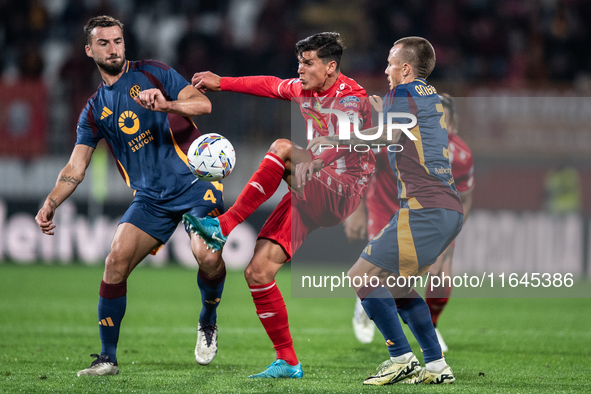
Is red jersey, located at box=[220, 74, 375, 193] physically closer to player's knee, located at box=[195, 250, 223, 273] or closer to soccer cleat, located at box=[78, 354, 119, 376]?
player's knee, located at box=[195, 250, 223, 273]

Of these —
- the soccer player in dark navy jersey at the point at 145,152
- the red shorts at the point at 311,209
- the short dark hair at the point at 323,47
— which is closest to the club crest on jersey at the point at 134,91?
the soccer player in dark navy jersey at the point at 145,152

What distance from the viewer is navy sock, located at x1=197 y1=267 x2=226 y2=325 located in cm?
502

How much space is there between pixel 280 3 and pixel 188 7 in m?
2.03

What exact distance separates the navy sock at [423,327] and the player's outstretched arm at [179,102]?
1.84 meters

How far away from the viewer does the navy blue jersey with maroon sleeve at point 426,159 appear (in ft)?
13.6

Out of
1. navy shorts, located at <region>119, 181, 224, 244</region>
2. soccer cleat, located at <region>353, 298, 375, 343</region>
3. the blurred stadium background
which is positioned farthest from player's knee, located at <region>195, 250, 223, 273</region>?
the blurred stadium background

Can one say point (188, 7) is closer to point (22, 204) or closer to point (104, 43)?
point (22, 204)

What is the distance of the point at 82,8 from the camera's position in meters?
15.0

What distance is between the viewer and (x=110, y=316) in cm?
464

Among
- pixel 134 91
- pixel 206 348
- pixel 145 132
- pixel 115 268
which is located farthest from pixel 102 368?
pixel 134 91

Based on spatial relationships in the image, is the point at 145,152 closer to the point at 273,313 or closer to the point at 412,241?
the point at 273,313

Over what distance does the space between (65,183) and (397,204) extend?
2.94 meters

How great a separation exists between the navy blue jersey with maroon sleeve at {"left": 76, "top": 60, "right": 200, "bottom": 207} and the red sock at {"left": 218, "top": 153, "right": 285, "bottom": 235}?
32.1 inches

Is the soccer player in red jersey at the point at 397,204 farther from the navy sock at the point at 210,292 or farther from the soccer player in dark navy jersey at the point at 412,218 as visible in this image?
the soccer player in dark navy jersey at the point at 412,218
